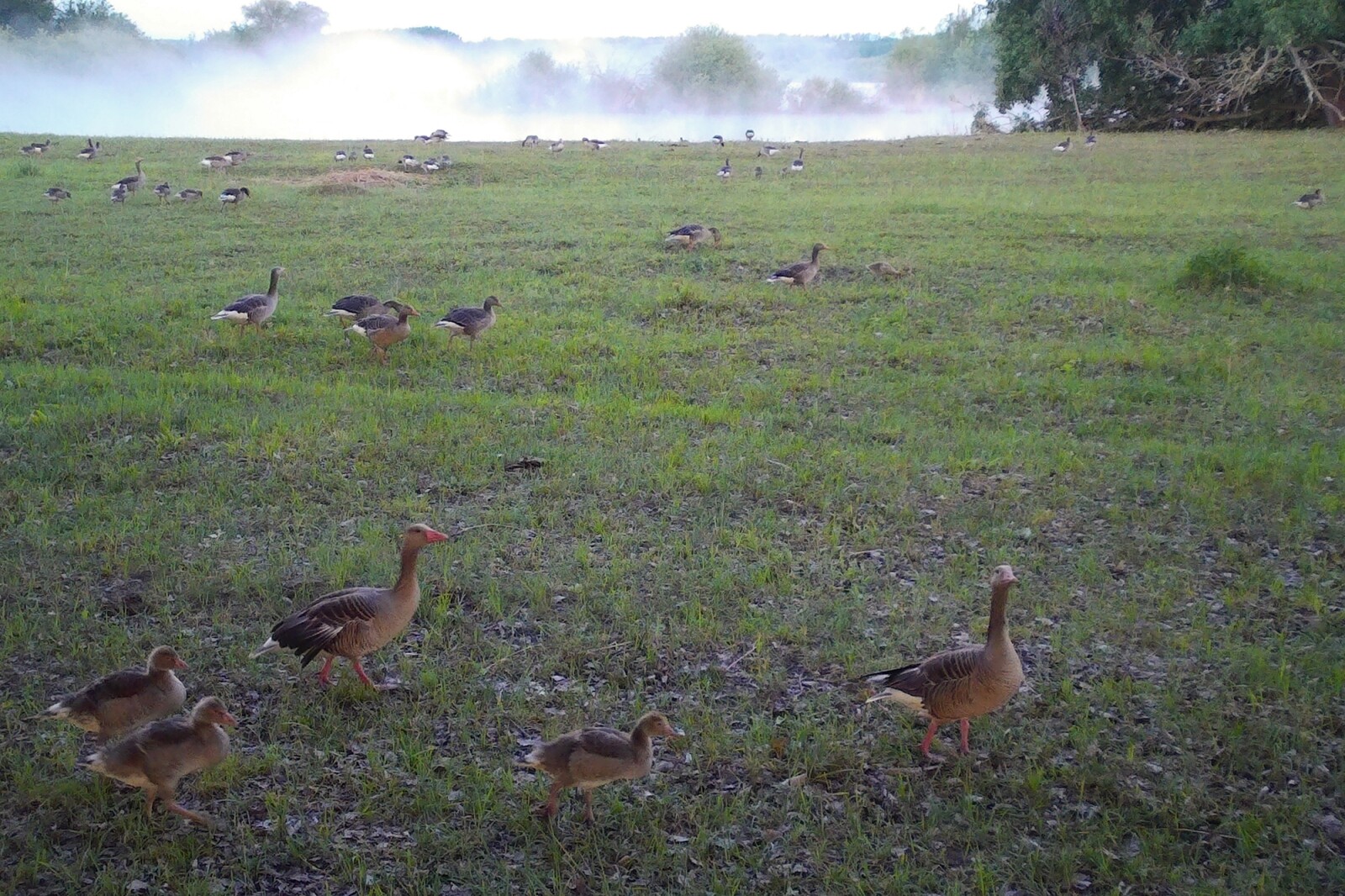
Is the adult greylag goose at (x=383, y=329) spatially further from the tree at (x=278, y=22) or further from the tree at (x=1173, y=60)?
the tree at (x=278, y=22)

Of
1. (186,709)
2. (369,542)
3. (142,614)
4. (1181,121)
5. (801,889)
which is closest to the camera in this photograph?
(801,889)

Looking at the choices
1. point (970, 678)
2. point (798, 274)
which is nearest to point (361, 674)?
point (970, 678)

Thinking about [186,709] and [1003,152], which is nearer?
[186,709]

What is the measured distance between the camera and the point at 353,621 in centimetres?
549

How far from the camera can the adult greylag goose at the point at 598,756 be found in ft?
15.0

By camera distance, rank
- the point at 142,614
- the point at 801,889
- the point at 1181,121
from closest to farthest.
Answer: the point at 801,889, the point at 142,614, the point at 1181,121

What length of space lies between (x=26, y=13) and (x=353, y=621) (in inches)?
2394

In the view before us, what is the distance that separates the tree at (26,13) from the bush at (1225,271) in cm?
5734

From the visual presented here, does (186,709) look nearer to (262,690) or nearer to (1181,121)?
(262,690)

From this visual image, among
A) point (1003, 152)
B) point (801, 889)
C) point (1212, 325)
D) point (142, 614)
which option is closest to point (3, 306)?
point (142, 614)

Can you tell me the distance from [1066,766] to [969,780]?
0.51 meters

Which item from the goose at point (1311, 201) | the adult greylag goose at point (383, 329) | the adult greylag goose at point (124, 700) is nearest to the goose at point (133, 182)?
the adult greylag goose at point (383, 329)

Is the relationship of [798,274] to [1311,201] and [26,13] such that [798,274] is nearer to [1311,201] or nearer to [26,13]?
[1311,201]

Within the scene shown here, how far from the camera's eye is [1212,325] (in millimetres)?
12844
